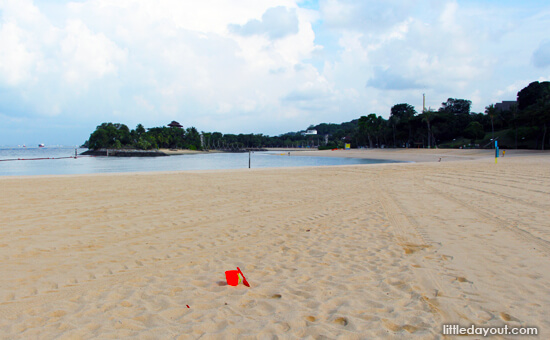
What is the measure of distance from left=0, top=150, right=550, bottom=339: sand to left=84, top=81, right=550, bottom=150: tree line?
5442cm

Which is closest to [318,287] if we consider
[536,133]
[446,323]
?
[446,323]

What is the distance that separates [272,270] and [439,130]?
8321cm

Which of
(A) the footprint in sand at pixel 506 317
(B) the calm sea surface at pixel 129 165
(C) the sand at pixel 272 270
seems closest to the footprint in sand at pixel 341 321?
(C) the sand at pixel 272 270

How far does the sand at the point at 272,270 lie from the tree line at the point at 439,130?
179ft

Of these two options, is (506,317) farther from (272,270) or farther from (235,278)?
(235,278)

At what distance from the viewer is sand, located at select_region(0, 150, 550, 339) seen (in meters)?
3.01

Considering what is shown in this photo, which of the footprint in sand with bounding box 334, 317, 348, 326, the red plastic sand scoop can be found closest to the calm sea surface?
the red plastic sand scoop

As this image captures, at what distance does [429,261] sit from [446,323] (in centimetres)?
167

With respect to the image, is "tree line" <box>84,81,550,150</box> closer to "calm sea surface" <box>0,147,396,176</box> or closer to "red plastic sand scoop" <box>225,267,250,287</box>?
"calm sea surface" <box>0,147,396,176</box>

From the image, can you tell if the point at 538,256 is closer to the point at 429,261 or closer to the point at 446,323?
the point at 429,261

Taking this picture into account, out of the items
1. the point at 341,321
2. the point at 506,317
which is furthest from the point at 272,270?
the point at 506,317

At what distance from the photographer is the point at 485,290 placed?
3.62 m

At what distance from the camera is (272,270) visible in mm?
4348

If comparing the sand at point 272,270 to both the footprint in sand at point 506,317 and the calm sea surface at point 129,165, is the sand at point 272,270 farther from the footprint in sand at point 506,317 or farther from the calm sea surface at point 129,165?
the calm sea surface at point 129,165
